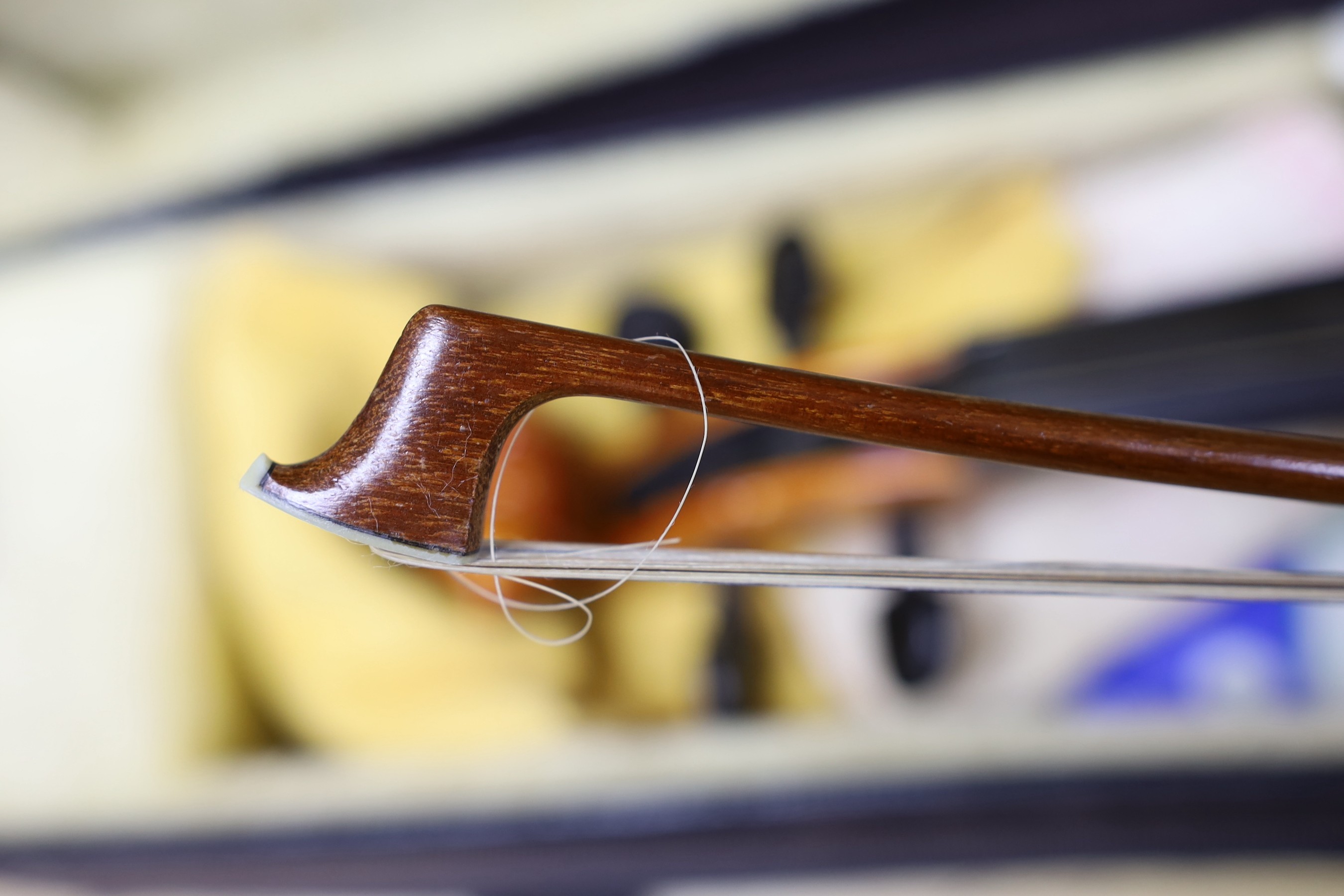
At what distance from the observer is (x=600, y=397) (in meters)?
0.19

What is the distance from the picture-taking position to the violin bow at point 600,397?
191mm

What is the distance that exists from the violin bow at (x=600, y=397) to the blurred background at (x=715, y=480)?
0.34m

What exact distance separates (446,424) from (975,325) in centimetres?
50

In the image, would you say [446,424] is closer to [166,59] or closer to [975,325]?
[975,325]

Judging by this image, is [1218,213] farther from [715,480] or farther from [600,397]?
Result: [600,397]

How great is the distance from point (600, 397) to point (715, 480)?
1.30ft

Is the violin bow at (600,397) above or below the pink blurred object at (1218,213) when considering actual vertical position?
below

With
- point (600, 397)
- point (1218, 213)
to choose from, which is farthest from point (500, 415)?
point (1218, 213)

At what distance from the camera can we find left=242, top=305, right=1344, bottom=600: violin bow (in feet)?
0.63

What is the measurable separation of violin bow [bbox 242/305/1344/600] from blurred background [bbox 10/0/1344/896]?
338 mm

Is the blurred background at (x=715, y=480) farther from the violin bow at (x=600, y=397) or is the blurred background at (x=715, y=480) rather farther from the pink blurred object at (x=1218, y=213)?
the violin bow at (x=600, y=397)

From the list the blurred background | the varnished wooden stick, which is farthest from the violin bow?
the blurred background

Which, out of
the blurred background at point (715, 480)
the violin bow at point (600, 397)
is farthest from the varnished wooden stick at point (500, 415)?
the blurred background at point (715, 480)

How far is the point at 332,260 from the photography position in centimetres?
70
